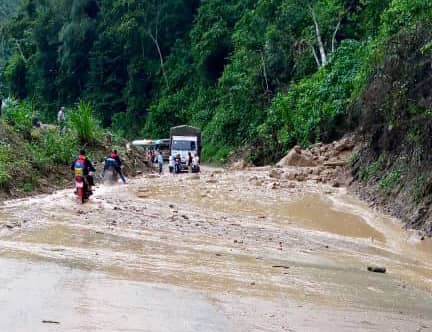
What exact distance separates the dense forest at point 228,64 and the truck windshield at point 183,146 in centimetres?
290

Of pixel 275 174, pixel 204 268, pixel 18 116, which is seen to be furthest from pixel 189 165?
pixel 204 268

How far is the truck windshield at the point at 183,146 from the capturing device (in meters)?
36.0

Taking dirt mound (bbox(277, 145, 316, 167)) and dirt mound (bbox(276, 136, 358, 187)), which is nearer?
dirt mound (bbox(276, 136, 358, 187))

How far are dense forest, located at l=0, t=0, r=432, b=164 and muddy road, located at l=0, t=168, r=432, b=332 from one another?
15.0 feet

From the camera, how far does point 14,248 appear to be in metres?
8.63

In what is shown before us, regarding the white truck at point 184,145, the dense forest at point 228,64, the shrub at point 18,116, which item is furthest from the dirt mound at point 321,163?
the white truck at point 184,145

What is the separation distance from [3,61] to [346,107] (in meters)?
57.6

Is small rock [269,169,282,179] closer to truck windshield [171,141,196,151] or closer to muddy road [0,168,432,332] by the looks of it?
muddy road [0,168,432,332]

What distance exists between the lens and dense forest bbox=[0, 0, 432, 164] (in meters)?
19.4

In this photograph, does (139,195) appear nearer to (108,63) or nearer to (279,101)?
(279,101)

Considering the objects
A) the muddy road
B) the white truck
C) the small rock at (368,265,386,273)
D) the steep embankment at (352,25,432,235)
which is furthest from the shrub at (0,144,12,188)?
the white truck

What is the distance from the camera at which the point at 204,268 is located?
8.14 metres

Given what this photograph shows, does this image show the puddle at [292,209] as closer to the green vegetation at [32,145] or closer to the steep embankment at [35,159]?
the steep embankment at [35,159]

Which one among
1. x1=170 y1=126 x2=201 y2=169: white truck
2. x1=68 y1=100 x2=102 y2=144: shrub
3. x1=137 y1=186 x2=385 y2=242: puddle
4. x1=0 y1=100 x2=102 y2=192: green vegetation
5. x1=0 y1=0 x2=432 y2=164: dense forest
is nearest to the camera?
x1=137 y1=186 x2=385 y2=242: puddle
